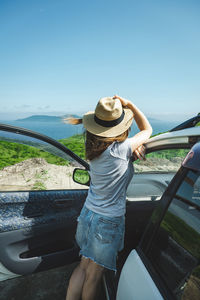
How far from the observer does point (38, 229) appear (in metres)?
1.86

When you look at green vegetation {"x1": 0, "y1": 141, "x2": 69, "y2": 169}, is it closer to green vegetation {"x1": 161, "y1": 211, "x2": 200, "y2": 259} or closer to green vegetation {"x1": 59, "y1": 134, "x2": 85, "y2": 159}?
green vegetation {"x1": 59, "y1": 134, "x2": 85, "y2": 159}

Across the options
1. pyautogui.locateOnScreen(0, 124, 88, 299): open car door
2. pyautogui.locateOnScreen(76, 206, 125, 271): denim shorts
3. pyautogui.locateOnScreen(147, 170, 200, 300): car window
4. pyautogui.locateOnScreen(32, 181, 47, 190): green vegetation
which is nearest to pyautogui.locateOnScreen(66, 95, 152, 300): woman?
pyautogui.locateOnScreen(76, 206, 125, 271): denim shorts

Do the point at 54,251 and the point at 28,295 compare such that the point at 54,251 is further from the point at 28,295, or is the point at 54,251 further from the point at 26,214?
the point at 28,295

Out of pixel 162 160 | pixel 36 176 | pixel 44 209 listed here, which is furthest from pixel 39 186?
pixel 162 160

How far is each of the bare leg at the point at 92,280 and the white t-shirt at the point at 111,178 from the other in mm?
396

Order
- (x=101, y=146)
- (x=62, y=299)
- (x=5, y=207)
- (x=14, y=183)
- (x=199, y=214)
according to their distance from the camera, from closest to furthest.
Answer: (x=199, y=214), (x=101, y=146), (x=5, y=207), (x=14, y=183), (x=62, y=299)

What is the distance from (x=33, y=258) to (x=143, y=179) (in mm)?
1320

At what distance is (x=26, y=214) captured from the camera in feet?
6.09

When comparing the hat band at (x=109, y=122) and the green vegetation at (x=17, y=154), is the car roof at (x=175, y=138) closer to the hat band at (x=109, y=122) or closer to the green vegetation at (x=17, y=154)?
the hat band at (x=109, y=122)

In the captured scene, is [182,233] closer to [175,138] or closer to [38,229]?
[175,138]

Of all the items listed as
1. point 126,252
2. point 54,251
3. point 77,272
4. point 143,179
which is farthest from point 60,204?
point 143,179

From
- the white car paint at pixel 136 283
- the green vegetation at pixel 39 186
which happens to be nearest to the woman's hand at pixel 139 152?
the white car paint at pixel 136 283

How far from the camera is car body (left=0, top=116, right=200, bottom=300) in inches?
69.5

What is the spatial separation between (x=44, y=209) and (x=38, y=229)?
179 millimetres
